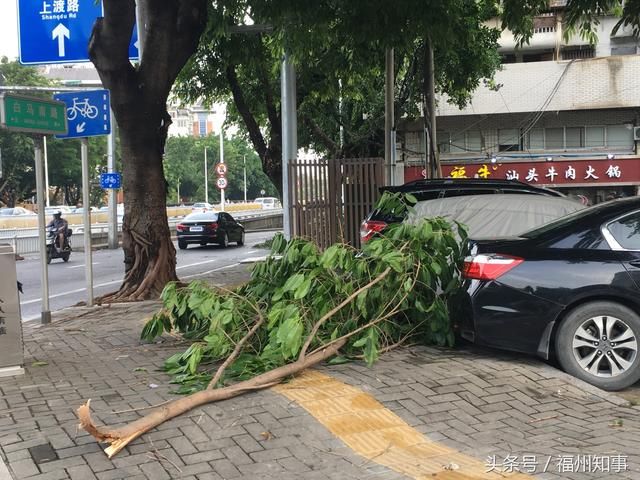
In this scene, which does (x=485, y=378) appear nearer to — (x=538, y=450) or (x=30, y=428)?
(x=538, y=450)

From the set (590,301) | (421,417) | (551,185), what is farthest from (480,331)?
(551,185)

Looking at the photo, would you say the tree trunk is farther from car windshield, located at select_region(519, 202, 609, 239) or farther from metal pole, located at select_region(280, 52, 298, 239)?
car windshield, located at select_region(519, 202, 609, 239)

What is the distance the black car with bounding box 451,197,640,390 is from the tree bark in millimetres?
6143

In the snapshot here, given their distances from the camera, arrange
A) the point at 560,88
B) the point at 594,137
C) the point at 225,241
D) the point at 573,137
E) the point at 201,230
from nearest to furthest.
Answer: the point at 560,88 → the point at 594,137 → the point at 573,137 → the point at 201,230 → the point at 225,241

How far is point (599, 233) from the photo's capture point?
5191 millimetres

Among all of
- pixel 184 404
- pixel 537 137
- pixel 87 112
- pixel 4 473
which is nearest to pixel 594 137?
pixel 537 137

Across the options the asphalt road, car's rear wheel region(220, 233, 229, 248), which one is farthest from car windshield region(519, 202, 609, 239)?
car's rear wheel region(220, 233, 229, 248)

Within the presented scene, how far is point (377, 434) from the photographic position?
4.09 meters

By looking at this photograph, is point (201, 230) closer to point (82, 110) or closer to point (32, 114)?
point (82, 110)

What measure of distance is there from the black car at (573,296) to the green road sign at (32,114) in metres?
5.41

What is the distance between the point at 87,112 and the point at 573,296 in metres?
7.09

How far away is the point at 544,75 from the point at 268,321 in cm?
2046

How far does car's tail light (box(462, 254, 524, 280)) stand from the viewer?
5203 millimetres

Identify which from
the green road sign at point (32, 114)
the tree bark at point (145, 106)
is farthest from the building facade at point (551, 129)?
the green road sign at point (32, 114)
